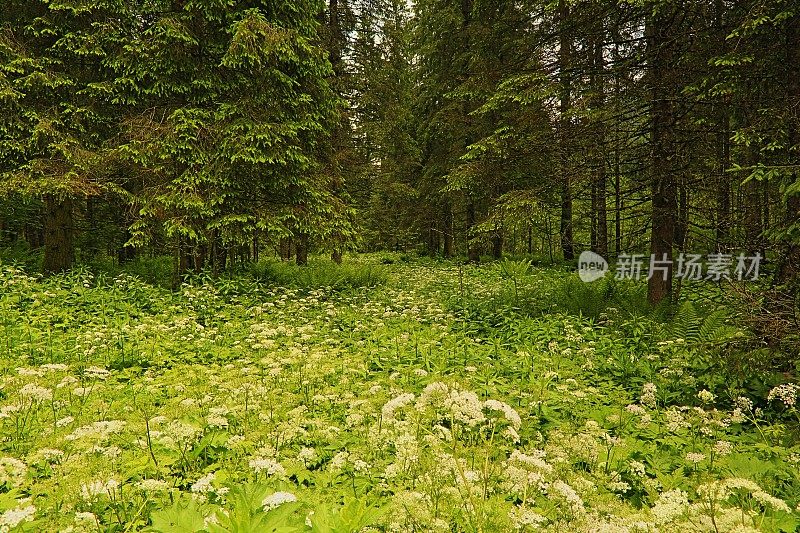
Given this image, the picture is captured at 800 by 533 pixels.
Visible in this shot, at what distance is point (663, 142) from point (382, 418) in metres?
7.17

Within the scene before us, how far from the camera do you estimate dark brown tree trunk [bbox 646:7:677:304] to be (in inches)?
297

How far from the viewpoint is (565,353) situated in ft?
20.6

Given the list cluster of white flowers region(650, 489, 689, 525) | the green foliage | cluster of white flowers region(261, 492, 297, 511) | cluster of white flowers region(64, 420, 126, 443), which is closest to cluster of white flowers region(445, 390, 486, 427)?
cluster of white flowers region(650, 489, 689, 525)

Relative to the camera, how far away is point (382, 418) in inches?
172

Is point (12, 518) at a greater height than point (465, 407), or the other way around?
point (465, 407)

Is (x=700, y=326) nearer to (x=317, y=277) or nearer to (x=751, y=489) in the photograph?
(x=751, y=489)

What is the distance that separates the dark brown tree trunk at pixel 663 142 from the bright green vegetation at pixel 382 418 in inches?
52.2

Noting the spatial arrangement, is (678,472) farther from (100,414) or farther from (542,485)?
(100,414)

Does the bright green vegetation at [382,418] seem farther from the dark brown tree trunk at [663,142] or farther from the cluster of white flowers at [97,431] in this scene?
the dark brown tree trunk at [663,142]

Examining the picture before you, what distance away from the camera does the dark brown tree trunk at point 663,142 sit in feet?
24.7

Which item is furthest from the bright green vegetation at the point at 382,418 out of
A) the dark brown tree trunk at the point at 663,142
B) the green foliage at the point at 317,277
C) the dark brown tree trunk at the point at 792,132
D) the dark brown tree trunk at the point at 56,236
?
the green foliage at the point at 317,277

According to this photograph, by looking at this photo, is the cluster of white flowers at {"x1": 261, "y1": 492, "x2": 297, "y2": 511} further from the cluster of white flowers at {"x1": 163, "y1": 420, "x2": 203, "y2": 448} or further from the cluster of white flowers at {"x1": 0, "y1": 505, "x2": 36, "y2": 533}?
the cluster of white flowers at {"x1": 163, "y1": 420, "x2": 203, "y2": 448}

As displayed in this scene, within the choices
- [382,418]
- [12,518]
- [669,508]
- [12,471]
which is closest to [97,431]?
[12,471]

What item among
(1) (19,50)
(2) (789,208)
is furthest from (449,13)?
(2) (789,208)
